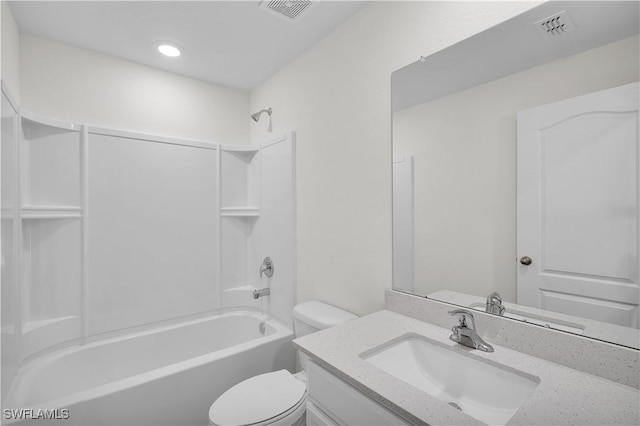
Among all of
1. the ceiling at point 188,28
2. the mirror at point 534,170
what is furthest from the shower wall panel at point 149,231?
the mirror at point 534,170

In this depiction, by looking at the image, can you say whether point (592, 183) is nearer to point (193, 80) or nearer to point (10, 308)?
point (10, 308)

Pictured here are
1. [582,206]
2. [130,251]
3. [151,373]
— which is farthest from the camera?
[130,251]

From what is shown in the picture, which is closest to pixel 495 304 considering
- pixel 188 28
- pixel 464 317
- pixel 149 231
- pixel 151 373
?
pixel 464 317

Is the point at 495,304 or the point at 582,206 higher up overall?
the point at 582,206

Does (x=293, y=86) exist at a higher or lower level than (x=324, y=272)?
higher

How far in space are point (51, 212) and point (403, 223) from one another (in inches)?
85.4

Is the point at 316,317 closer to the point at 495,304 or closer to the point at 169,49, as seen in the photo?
the point at 495,304

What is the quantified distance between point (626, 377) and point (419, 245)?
774 millimetres

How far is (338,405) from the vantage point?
39.6 inches

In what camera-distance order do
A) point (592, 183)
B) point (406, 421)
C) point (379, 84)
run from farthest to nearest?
point (379, 84)
point (592, 183)
point (406, 421)

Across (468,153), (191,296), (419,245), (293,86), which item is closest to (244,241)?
(191,296)

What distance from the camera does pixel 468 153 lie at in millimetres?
1256

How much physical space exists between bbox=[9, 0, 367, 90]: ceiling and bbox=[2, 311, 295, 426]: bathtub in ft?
6.51

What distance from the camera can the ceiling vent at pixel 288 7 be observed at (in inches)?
64.7
